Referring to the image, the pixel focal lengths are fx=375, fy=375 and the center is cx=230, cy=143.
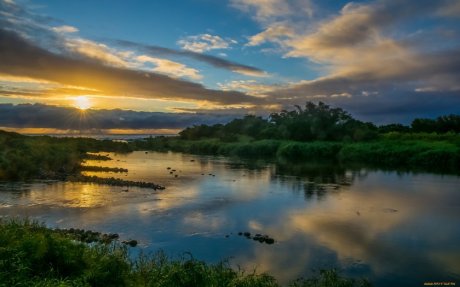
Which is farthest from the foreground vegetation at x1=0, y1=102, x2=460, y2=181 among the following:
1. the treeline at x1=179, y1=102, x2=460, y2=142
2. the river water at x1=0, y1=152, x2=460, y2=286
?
the river water at x1=0, y1=152, x2=460, y2=286

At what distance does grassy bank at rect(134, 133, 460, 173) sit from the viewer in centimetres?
6650

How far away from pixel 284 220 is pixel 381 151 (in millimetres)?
57195

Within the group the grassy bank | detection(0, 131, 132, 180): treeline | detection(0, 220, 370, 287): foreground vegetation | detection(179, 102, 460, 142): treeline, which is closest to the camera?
detection(0, 220, 370, 287): foreground vegetation

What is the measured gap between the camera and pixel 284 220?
25.0 metres

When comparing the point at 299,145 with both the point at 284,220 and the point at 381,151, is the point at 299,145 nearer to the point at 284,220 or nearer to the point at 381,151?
the point at 381,151

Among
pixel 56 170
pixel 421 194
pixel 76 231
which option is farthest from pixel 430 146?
pixel 76 231

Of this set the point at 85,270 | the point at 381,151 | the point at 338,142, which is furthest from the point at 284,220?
the point at 338,142

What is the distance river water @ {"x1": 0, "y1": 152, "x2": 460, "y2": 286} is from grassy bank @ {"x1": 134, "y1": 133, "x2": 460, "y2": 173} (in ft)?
87.4

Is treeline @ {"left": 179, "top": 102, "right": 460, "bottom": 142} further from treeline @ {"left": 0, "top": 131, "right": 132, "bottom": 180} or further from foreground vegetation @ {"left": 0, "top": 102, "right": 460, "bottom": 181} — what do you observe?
treeline @ {"left": 0, "top": 131, "right": 132, "bottom": 180}

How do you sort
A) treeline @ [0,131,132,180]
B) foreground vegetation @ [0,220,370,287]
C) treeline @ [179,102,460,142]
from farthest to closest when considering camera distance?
1. treeline @ [179,102,460,142]
2. treeline @ [0,131,132,180]
3. foreground vegetation @ [0,220,370,287]

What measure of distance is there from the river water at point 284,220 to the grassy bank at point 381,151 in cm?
2662

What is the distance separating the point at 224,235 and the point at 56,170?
34665 mm

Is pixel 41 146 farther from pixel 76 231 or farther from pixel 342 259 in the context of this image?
pixel 342 259

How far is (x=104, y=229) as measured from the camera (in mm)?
21391
